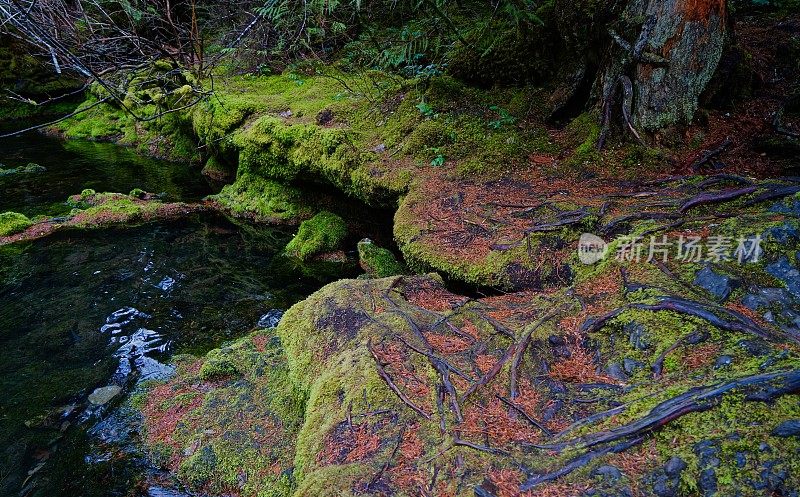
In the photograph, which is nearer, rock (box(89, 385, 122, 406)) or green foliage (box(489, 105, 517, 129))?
rock (box(89, 385, 122, 406))

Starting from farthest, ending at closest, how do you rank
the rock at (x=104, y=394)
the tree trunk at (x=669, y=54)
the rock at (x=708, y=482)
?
the tree trunk at (x=669, y=54) < the rock at (x=104, y=394) < the rock at (x=708, y=482)

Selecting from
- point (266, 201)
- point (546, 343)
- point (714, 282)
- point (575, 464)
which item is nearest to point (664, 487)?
point (575, 464)

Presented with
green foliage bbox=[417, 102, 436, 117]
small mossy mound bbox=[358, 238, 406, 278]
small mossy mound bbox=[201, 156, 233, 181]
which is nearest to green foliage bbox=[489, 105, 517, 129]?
green foliage bbox=[417, 102, 436, 117]

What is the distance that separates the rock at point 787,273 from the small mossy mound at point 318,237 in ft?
21.1

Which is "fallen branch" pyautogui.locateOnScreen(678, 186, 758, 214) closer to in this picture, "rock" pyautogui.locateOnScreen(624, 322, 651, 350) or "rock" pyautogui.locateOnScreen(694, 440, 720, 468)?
"rock" pyautogui.locateOnScreen(624, 322, 651, 350)

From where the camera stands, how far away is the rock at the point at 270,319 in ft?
21.2

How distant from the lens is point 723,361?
283 cm

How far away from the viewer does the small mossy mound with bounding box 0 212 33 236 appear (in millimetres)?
9281

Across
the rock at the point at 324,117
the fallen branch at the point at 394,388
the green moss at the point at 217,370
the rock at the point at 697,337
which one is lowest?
the green moss at the point at 217,370

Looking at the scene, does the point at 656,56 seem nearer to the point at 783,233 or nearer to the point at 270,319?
the point at 783,233

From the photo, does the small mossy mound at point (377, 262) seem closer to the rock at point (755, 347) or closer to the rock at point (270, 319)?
the rock at point (270, 319)

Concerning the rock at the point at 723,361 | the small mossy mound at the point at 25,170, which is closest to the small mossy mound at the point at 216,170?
the small mossy mound at the point at 25,170

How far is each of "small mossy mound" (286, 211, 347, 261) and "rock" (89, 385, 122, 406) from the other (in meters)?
3.72

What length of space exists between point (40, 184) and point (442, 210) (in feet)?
39.2
